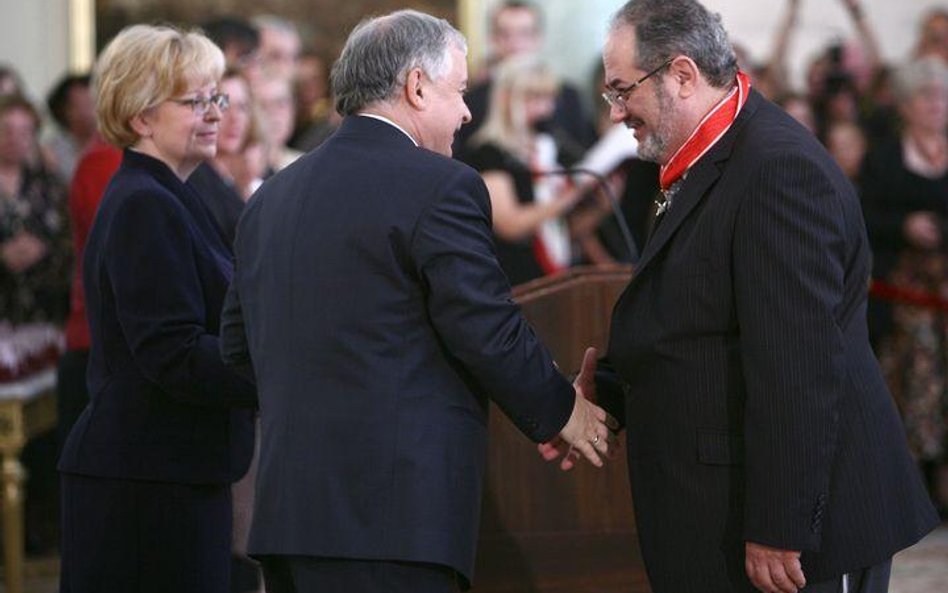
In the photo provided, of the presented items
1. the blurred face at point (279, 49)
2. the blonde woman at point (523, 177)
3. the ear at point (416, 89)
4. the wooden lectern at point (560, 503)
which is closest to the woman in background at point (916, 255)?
the blonde woman at point (523, 177)

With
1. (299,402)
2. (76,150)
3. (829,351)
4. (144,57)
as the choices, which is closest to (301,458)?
(299,402)

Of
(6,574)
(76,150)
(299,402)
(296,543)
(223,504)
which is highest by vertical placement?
(299,402)

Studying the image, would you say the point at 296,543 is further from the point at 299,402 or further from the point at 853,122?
the point at 853,122

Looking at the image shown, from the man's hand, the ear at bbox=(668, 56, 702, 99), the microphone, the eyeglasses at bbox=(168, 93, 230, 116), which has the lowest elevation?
the man's hand

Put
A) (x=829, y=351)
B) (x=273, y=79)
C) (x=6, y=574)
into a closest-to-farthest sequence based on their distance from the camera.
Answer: (x=829, y=351) → (x=6, y=574) → (x=273, y=79)

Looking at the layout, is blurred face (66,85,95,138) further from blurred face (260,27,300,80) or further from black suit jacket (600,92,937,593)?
black suit jacket (600,92,937,593)

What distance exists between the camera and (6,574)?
6.02m

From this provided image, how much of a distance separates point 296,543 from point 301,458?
14cm

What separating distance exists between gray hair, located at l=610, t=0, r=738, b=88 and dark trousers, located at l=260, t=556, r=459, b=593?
977 mm

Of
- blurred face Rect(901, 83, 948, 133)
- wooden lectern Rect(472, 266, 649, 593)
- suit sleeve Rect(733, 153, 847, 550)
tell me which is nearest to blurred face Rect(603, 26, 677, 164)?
suit sleeve Rect(733, 153, 847, 550)

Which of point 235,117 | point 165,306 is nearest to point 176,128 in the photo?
point 165,306

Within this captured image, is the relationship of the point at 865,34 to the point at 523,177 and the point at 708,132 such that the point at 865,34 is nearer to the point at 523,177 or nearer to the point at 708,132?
the point at 523,177

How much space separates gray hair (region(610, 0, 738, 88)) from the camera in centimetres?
316

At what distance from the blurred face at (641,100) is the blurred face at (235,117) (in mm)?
2103
